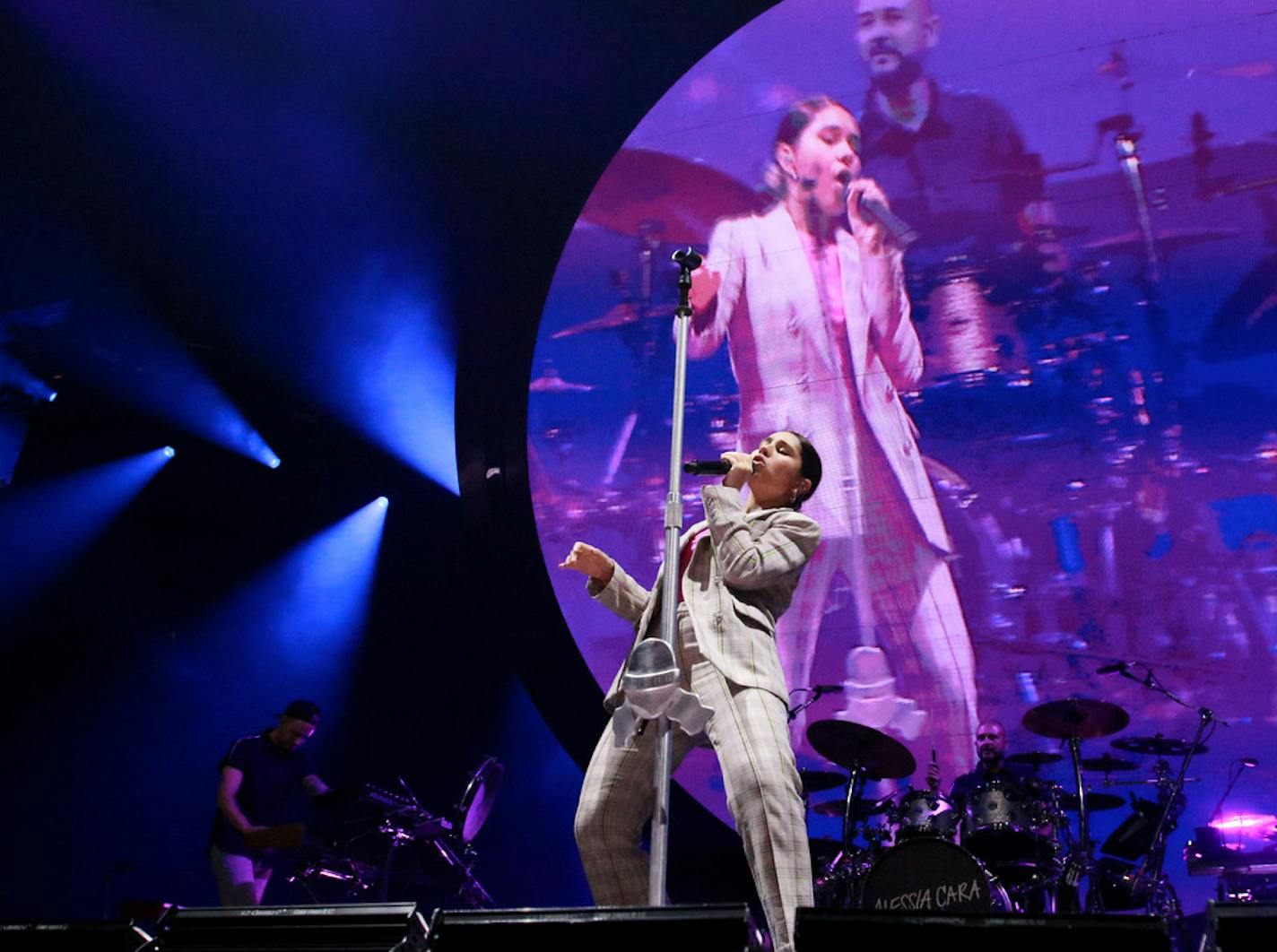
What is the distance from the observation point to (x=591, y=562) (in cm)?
338

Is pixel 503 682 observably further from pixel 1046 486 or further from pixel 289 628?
pixel 1046 486

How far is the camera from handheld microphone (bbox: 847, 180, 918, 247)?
633 centimetres

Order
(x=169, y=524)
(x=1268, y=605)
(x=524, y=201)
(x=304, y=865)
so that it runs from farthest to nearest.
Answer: (x=169, y=524) → (x=524, y=201) → (x=304, y=865) → (x=1268, y=605)

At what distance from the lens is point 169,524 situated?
24.4 feet

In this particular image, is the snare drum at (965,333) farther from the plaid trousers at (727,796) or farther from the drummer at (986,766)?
the plaid trousers at (727,796)

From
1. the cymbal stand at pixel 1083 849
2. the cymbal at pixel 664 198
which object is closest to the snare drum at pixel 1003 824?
the cymbal stand at pixel 1083 849

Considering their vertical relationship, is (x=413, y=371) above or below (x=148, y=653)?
above

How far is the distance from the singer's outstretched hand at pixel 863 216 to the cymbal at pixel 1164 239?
39.0 inches

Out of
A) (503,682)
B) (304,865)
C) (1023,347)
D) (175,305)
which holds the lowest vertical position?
(304,865)

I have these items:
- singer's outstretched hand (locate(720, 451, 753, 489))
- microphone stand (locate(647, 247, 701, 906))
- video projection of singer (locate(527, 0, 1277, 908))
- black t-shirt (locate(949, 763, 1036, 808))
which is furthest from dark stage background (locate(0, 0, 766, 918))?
microphone stand (locate(647, 247, 701, 906))

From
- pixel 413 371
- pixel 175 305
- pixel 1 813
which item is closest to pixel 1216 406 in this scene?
pixel 413 371

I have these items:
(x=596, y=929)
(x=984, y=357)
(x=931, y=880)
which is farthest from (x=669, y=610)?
(x=984, y=357)

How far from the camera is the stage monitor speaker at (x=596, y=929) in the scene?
1896 mm

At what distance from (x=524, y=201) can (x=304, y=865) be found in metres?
3.62
